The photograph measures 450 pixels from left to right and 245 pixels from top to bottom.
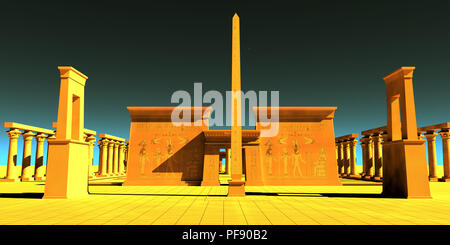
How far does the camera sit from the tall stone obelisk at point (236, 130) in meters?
13.3

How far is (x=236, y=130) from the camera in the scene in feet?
44.0

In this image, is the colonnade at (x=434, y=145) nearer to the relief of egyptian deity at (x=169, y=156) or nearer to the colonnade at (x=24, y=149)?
the relief of egyptian deity at (x=169, y=156)

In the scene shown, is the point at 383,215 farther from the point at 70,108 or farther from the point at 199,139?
the point at 199,139

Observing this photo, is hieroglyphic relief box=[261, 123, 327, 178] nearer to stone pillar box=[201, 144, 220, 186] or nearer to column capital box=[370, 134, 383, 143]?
stone pillar box=[201, 144, 220, 186]

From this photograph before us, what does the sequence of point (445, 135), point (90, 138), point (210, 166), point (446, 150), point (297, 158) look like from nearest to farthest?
point (210, 166), point (297, 158), point (445, 135), point (446, 150), point (90, 138)

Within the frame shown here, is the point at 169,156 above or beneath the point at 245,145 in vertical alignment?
beneath

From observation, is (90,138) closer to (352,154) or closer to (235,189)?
(235,189)

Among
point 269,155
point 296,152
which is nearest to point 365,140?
point 296,152

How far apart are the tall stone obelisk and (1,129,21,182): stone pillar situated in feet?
76.2

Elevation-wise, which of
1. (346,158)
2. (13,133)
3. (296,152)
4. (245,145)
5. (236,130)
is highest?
(13,133)

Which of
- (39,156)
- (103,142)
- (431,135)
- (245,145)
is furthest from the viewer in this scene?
(103,142)

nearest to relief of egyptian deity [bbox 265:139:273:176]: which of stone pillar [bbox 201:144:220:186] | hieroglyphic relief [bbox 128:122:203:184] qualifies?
stone pillar [bbox 201:144:220:186]

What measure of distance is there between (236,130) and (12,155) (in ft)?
80.8

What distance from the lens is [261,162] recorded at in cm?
2281
